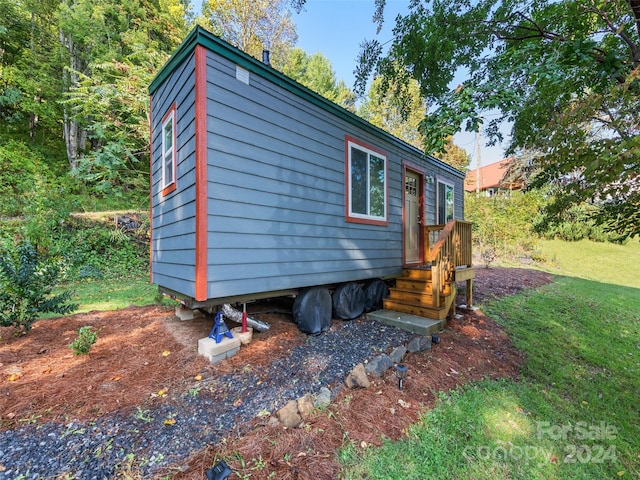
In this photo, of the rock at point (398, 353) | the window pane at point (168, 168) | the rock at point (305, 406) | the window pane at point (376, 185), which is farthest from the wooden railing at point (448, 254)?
the window pane at point (168, 168)

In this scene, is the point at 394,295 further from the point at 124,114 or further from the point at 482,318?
the point at 124,114

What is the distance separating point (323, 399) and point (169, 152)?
Answer: 3.70m

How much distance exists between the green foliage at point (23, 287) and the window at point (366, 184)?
170 inches

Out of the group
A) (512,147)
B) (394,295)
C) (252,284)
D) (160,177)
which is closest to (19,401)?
(252,284)

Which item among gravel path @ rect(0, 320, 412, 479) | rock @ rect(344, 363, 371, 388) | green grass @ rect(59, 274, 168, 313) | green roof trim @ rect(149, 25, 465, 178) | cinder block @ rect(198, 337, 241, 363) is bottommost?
gravel path @ rect(0, 320, 412, 479)

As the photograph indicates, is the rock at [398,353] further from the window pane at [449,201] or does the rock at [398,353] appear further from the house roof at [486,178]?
the house roof at [486,178]

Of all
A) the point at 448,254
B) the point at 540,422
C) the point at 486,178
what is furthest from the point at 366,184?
the point at 486,178

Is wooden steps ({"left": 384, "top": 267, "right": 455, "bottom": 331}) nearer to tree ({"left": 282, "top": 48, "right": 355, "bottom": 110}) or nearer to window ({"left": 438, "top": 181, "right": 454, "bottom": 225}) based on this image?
window ({"left": 438, "top": 181, "right": 454, "bottom": 225})

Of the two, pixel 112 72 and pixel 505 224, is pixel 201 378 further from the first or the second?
pixel 505 224

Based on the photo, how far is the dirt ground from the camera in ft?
6.44

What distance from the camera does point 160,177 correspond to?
4.39 metres

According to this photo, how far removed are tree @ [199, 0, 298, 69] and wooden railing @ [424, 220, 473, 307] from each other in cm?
1085

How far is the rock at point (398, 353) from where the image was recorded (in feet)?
10.6

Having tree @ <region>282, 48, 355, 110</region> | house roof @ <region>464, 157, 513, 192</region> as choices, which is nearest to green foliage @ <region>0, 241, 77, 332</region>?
tree @ <region>282, 48, 355, 110</region>
